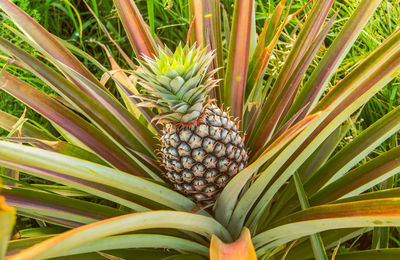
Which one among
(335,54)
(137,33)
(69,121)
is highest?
(137,33)

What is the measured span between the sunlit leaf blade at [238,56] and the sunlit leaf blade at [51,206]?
43 centimetres

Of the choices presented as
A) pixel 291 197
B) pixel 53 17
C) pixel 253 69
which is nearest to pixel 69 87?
pixel 253 69

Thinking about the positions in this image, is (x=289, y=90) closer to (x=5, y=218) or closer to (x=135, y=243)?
(x=135, y=243)

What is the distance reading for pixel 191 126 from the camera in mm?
896

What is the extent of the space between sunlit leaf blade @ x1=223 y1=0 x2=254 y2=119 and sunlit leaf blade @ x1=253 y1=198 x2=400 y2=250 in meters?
0.36

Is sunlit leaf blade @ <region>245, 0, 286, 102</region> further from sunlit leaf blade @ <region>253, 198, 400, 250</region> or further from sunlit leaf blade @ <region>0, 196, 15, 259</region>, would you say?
sunlit leaf blade @ <region>0, 196, 15, 259</region>

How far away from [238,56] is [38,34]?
1.73 ft

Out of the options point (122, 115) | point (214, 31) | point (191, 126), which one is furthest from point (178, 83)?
point (214, 31)

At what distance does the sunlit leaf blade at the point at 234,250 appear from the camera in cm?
72

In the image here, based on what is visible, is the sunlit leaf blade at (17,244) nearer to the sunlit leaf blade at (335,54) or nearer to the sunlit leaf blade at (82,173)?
the sunlit leaf blade at (82,173)

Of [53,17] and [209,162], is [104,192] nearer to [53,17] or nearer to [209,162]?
[209,162]

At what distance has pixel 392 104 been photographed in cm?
146

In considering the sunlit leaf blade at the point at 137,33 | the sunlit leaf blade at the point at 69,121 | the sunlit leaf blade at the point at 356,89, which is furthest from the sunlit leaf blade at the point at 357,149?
the sunlit leaf blade at the point at 137,33

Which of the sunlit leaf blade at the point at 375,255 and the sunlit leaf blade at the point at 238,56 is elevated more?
the sunlit leaf blade at the point at 238,56
